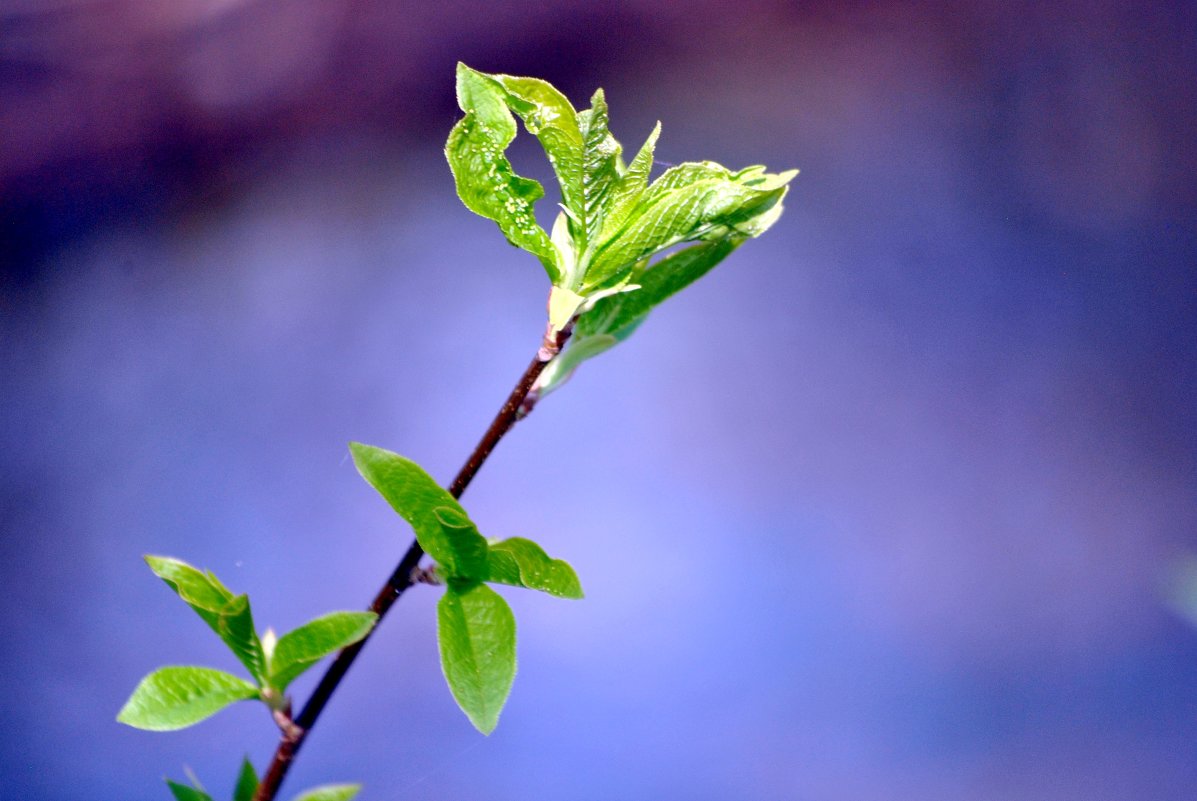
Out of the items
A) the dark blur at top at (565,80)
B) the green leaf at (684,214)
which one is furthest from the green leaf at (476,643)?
the dark blur at top at (565,80)

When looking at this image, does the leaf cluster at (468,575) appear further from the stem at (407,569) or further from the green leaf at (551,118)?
the green leaf at (551,118)

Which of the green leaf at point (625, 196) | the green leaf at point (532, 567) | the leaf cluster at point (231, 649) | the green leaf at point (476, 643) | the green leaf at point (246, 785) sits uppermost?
the green leaf at point (625, 196)

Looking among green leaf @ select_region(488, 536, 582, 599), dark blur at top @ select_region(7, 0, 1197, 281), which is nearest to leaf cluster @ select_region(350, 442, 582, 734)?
green leaf @ select_region(488, 536, 582, 599)

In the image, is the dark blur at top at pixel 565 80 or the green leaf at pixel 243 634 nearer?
the green leaf at pixel 243 634

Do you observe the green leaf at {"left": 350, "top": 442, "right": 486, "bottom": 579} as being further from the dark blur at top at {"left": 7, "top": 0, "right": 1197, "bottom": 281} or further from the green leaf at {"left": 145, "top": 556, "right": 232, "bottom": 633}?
the dark blur at top at {"left": 7, "top": 0, "right": 1197, "bottom": 281}

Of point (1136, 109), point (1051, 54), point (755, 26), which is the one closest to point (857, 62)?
point (755, 26)

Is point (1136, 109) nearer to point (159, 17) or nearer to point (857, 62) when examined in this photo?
point (857, 62)

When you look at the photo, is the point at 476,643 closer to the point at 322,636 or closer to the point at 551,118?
the point at 322,636
